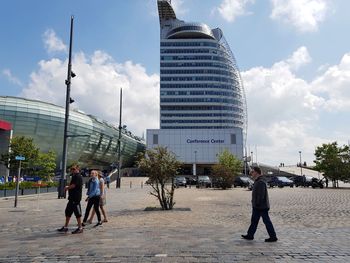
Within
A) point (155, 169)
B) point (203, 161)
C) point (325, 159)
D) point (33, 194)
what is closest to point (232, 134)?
point (203, 161)

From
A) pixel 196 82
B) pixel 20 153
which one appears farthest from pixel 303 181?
pixel 196 82

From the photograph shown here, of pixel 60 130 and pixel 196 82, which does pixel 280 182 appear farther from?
pixel 196 82

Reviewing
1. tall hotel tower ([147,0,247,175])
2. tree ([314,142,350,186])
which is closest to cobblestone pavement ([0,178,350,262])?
tree ([314,142,350,186])

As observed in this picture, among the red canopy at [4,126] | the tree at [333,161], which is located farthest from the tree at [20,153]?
the tree at [333,161]

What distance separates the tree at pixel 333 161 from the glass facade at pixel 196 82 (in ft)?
316

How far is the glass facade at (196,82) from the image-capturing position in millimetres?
137500

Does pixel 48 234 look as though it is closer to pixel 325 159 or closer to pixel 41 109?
pixel 325 159

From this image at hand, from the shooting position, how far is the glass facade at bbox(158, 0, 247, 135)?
5413 inches

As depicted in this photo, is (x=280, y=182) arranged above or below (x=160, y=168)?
below

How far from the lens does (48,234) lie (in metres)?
8.53

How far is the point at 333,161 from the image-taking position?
38.7 m

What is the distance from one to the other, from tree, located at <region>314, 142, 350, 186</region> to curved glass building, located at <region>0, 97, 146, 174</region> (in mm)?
38231

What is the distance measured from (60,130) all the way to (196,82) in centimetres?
6900

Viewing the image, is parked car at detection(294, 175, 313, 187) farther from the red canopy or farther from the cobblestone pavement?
the red canopy
